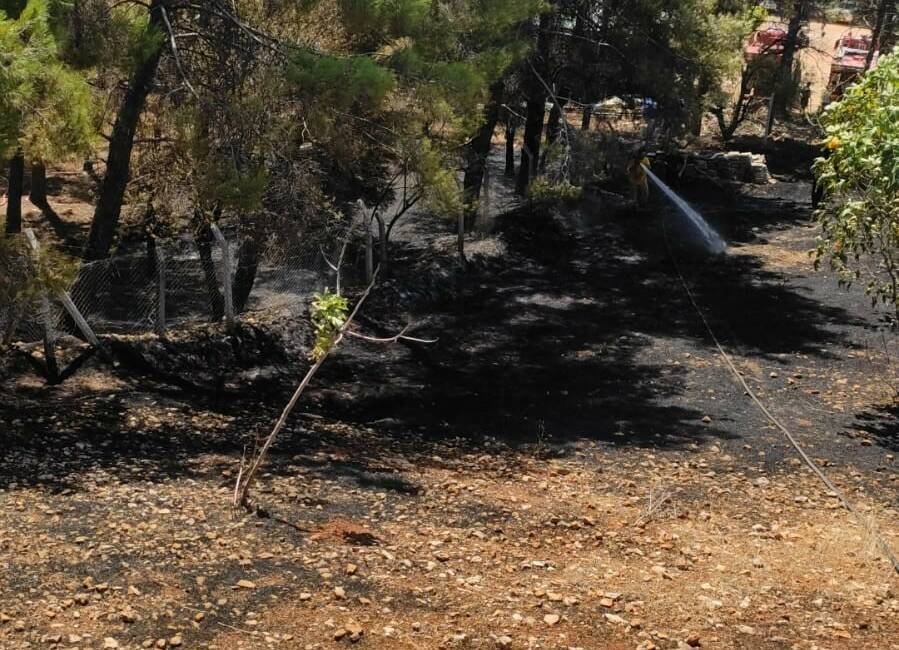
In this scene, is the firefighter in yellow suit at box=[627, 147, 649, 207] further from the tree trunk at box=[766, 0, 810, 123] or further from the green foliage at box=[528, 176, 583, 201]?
the tree trunk at box=[766, 0, 810, 123]

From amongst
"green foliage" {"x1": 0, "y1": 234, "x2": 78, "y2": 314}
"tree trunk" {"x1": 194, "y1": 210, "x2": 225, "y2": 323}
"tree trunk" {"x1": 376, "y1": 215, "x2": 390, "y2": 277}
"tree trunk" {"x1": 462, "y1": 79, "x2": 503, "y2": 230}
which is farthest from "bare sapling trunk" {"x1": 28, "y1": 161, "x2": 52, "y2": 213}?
"green foliage" {"x1": 0, "y1": 234, "x2": 78, "y2": 314}

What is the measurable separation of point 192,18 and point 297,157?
2.01 meters

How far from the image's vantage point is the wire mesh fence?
9.48 m

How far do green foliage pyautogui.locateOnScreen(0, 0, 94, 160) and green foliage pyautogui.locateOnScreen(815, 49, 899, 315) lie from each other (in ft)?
21.0

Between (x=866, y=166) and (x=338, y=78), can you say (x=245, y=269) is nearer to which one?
(x=338, y=78)

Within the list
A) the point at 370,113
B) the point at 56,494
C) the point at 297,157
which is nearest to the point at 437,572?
the point at 56,494

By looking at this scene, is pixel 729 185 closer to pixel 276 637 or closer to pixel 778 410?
pixel 778 410

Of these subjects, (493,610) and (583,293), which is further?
(583,293)

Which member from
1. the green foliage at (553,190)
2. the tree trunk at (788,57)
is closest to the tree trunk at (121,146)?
the green foliage at (553,190)

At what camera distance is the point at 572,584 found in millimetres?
5996

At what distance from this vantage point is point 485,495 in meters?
7.67

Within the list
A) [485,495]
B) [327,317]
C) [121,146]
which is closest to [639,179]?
[121,146]

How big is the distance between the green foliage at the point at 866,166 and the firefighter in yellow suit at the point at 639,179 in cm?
1146

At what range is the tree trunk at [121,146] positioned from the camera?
373 inches
